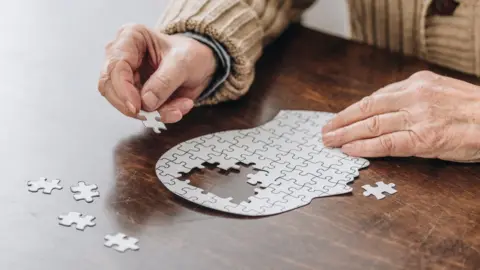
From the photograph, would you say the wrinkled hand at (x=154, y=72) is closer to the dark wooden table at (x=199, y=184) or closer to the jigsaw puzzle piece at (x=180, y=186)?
the dark wooden table at (x=199, y=184)

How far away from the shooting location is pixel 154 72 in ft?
4.46

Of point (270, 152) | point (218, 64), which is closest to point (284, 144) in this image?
point (270, 152)

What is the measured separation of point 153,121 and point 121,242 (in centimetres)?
33

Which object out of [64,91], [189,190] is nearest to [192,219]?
[189,190]

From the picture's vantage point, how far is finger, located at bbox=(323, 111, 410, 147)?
4.23 ft

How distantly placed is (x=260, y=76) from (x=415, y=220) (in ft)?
1.82

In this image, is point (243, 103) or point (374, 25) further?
point (374, 25)

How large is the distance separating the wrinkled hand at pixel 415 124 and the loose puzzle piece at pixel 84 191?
0.40 meters

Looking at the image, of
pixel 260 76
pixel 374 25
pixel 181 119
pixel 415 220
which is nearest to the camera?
pixel 415 220

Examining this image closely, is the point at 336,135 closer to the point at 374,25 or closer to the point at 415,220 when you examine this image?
the point at 415,220

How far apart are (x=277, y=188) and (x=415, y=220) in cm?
22

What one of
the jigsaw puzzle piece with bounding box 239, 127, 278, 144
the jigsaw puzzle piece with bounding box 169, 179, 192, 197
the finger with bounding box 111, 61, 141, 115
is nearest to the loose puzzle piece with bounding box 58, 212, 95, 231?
the jigsaw puzzle piece with bounding box 169, 179, 192, 197

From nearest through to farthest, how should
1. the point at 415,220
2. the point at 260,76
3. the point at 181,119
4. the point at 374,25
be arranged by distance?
the point at 415,220, the point at 181,119, the point at 260,76, the point at 374,25

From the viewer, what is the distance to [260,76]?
1.58 meters
